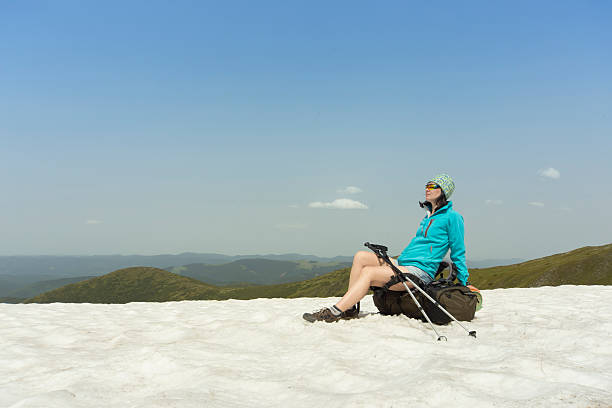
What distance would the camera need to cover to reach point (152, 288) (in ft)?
612

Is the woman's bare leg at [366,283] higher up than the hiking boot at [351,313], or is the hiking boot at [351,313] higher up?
the woman's bare leg at [366,283]

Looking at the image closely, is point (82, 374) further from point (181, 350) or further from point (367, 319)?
point (367, 319)

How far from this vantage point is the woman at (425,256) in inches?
262

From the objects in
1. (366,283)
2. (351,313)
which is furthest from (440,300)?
(351,313)

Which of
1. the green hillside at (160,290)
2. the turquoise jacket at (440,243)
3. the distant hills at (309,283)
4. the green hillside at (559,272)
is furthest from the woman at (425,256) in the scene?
the green hillside at (160,290)

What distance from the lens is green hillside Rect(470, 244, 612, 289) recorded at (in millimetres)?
79000

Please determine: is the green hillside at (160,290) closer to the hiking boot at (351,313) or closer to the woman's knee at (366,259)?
the hiking boot at (351,313)

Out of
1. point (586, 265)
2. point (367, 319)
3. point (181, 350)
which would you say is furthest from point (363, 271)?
point (586, 265)

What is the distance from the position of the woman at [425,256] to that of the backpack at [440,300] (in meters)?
0.16

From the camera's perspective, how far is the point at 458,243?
688 centimetres

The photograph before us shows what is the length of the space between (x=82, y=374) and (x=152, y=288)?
20125cm

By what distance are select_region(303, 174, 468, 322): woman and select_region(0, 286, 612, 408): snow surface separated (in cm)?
42

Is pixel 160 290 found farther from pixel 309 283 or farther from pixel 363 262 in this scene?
pixel 363 262

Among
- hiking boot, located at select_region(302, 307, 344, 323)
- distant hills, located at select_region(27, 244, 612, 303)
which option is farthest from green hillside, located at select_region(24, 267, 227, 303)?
hiking boot, located at select_region(302, 307, 344, 323)
